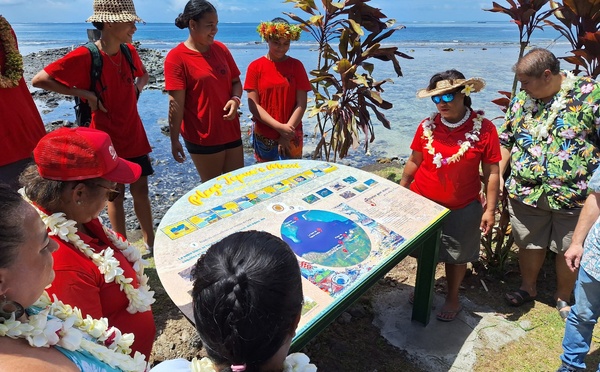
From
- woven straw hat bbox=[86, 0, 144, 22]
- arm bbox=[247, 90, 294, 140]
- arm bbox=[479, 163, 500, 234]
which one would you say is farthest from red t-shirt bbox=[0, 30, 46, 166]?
arm bbox=[479, 163, 500, 234]

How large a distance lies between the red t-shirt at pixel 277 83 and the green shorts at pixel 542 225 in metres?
1.83

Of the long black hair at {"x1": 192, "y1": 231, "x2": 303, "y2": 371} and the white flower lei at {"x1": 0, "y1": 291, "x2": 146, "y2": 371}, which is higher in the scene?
the long black hair at {"x1": 192, "y1": 231, "x2": 303, "y2": 371}

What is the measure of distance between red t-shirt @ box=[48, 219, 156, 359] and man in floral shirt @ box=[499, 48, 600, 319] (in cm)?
242

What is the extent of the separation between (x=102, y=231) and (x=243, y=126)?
7.34 meters

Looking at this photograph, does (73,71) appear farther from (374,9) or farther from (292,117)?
(374,9)

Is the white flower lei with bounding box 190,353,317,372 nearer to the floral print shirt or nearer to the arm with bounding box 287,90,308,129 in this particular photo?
the floral print shirt

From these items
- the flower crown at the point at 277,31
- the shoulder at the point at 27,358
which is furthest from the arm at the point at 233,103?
the shoulder at the point at 27,358

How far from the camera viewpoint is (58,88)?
8.82 feet

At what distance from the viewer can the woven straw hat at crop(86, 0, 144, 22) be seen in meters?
2.73

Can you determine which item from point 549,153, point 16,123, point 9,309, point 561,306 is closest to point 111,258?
point 9,309

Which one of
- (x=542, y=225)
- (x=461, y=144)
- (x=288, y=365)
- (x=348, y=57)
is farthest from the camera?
(x=348, y=57)

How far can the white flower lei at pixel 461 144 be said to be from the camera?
254 cm

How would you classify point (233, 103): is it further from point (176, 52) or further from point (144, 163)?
point (144, 163)

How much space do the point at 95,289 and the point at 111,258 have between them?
4.9 inches
